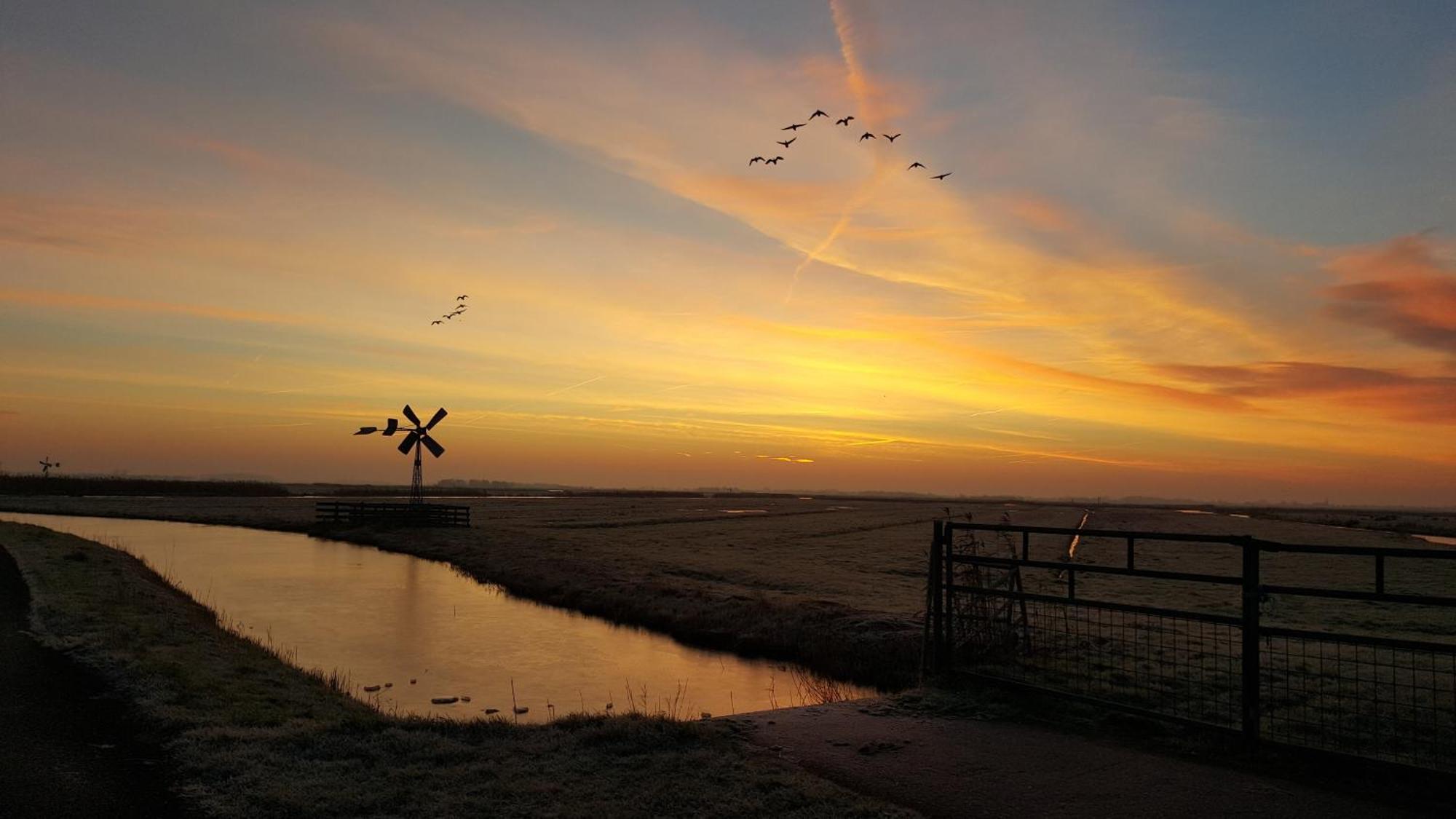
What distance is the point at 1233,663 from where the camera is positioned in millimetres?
16547

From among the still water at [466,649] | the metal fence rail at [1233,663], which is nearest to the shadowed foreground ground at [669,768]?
the metal fence rail at [1233,663]

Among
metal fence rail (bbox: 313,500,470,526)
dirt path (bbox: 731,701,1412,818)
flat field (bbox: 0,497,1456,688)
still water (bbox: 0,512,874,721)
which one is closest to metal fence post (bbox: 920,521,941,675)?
dirt path (bbox: 731,701,1412,818)

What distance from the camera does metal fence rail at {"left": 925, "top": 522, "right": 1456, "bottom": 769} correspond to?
379 inches

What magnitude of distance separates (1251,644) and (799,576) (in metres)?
26.4

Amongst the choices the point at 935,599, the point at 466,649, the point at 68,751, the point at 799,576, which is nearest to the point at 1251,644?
the point at 935,599

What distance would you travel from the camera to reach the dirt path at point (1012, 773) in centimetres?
793

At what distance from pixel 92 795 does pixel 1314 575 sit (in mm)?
40740

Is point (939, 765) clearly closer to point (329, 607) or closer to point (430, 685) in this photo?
point (430, 685)

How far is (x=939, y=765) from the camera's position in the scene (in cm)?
919

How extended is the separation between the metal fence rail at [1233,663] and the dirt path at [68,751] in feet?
30.9

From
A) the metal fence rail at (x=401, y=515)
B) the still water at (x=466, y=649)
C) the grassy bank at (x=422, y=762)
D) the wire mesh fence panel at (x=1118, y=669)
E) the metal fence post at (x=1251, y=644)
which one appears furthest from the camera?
the metal fence rail at (x=401, y=515)

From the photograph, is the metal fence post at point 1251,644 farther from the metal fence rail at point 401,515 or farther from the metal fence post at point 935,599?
the metal fence rail at point 401,515

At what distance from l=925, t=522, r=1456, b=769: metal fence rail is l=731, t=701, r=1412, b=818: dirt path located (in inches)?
47.7

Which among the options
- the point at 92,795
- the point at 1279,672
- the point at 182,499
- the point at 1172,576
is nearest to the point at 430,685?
the point at 92,795
